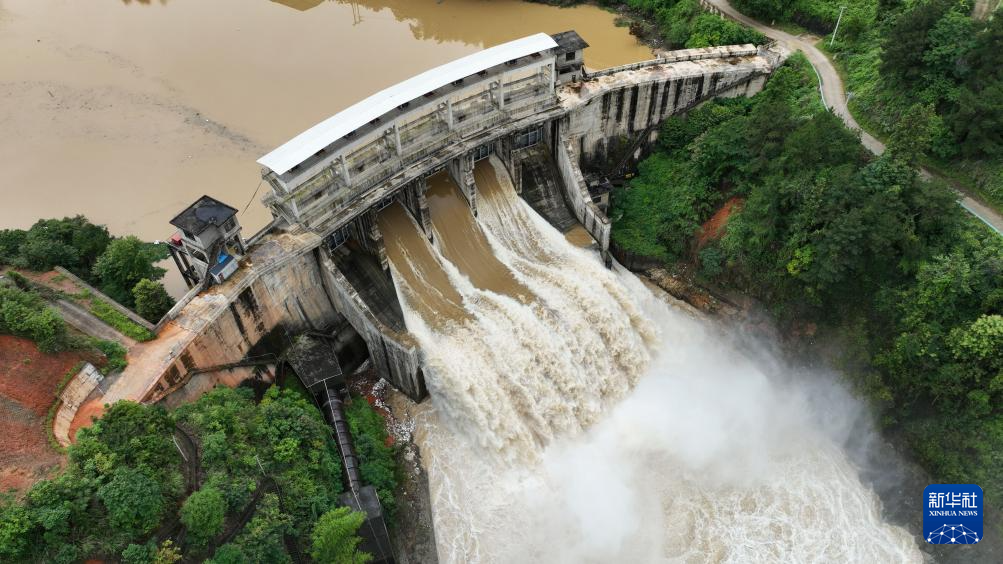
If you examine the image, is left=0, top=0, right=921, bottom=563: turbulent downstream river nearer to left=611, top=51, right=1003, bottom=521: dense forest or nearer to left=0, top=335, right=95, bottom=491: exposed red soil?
left=611, top=51, right=1003, bottom=521: dense forest

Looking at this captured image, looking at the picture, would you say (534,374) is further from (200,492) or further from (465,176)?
(200,492)

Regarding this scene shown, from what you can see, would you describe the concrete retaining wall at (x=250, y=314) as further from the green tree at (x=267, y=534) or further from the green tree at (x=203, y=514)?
the green tree at (x=267, y=534)


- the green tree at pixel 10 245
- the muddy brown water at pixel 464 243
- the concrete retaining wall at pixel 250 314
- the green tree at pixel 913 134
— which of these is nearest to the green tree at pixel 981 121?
the green tree at pixel 913 134

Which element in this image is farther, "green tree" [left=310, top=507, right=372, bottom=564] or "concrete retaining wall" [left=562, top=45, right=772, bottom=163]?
"concrete retaining wall" [left=562, top=45, right=772, bottom=163]

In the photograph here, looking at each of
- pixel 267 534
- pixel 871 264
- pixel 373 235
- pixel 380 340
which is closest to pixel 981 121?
pixel 871 264

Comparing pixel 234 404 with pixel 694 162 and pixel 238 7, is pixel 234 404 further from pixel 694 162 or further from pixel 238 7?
pixel 238 7

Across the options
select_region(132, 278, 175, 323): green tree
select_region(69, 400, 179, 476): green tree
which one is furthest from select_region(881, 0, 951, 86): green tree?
select_region(69, 400, 179, 476): green tree
